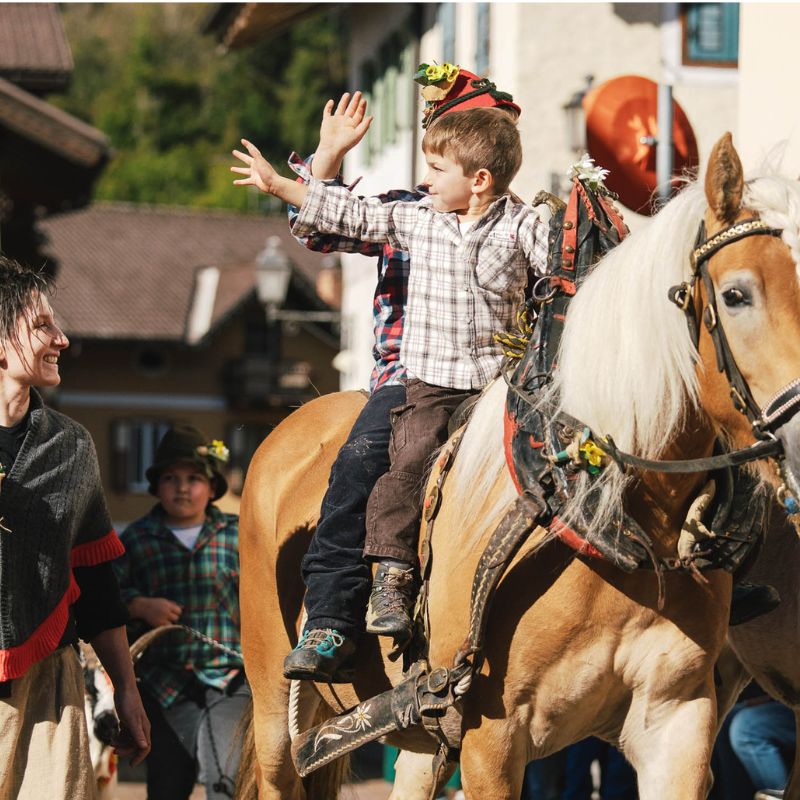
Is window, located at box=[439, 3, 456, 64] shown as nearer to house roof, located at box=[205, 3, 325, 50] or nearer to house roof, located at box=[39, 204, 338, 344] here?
house roof, located at box=[205, 3, 325, 50]

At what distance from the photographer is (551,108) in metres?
18.3

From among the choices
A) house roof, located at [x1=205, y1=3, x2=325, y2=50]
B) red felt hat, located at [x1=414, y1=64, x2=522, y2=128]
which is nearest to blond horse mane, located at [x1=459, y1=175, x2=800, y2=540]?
red felt hat, located at [x1=414, y1=64, x2=522, y2=128]

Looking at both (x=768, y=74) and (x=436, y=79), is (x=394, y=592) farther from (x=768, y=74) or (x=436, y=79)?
(x=768, y=74)

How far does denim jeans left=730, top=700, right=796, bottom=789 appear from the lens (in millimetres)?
6086

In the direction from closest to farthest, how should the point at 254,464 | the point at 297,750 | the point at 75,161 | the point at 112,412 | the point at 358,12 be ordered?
1. the point at 297,750
2. the point at 254,464
3. the point at 75,161
4. the point at 358,12
5. the point at 112,412

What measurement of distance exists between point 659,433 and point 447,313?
3.30 ft

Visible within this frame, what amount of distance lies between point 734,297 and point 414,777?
8.40ft

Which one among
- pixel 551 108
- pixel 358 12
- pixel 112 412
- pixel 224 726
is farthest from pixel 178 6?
pixel 224 726

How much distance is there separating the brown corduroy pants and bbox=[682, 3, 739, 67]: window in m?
14.2

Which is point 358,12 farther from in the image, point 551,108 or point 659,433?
point 659,433

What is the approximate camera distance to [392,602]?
4449 millimetres

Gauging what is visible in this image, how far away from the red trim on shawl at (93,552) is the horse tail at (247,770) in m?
1.78

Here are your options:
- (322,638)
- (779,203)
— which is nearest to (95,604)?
(322,638)

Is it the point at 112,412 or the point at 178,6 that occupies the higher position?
the point at 178,6
